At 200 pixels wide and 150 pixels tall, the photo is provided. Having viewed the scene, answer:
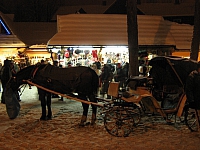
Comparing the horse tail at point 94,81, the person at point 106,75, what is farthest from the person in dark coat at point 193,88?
the person at point 106,75

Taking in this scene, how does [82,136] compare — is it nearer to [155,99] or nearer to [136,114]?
[136,114]

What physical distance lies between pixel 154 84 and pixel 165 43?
8.15 m

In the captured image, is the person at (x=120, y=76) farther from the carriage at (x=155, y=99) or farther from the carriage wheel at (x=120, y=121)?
the carriage wheel at (x=120, y=121)

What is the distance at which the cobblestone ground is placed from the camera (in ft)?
23.7

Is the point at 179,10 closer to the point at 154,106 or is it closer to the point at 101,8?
the point at 101,8

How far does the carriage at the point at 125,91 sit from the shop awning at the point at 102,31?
5.90 meters

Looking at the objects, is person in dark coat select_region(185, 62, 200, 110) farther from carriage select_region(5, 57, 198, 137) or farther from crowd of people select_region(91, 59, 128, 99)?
crowd of people select_region(91, 59, 128, 99)

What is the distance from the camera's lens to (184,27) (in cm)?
1902

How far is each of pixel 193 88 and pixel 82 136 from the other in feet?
9.58

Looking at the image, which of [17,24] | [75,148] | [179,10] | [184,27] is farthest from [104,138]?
[179,10]

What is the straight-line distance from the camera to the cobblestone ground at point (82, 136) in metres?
7.21

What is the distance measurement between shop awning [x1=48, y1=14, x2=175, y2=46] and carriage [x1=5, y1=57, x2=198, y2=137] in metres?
5.90

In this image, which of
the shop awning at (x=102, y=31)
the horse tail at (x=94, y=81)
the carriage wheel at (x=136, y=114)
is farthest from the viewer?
the shop awning at (x=102, y=31)

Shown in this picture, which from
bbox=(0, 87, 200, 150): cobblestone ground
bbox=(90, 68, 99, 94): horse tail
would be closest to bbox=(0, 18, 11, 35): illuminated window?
bbox=(0, 87, 200, 150): cobblestone ground
